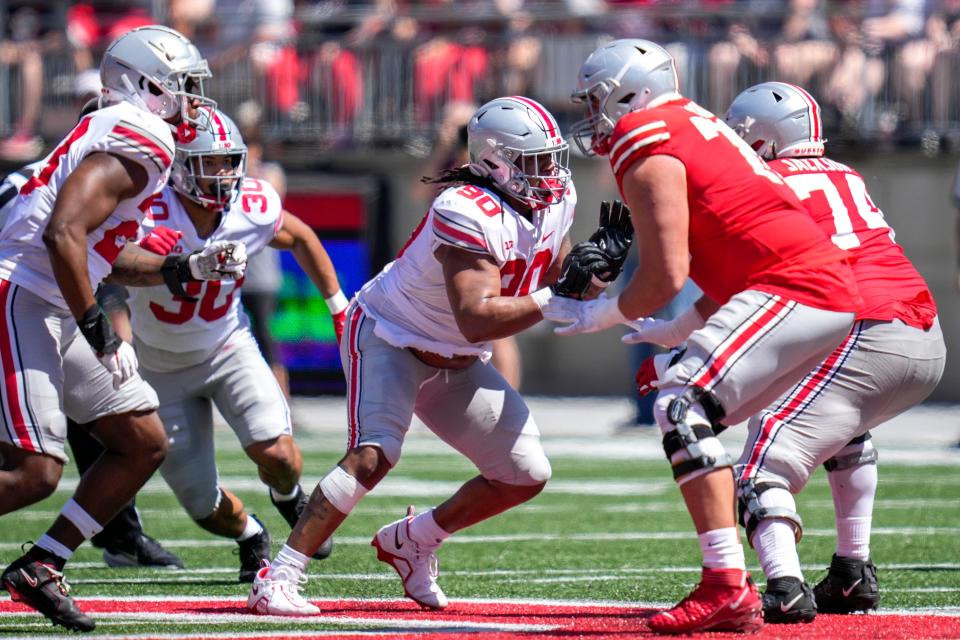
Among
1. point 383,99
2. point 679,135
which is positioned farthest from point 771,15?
point 679,135

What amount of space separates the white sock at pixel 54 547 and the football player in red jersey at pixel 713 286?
5.23ft

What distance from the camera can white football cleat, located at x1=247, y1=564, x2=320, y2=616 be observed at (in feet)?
16.5

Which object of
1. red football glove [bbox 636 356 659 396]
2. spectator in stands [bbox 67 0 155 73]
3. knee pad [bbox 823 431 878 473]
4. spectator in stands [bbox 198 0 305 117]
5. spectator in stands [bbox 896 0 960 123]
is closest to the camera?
red football glove [bbox 636 356 659 396]

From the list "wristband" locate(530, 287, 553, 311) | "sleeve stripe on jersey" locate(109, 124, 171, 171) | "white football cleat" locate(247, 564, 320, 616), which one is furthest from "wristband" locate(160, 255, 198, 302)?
"wristband" locate(530, 287, 553, 311)

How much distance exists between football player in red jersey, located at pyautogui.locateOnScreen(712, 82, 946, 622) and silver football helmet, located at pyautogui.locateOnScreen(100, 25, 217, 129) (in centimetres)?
180

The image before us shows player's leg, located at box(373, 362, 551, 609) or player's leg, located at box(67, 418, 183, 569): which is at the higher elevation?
player's leg, located at box(373, 362, 551, 609)

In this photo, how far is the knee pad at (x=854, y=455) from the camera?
5383 mm

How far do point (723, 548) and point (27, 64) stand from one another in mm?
13015

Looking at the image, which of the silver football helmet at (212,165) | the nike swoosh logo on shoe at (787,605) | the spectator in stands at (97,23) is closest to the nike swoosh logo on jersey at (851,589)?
the nike swoosh logo on shoe at (787,605)

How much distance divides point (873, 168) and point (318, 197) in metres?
4.96

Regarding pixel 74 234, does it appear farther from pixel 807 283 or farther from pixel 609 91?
pixel 807 283

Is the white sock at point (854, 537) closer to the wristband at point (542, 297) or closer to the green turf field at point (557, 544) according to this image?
the green turf field at point (557, 544)

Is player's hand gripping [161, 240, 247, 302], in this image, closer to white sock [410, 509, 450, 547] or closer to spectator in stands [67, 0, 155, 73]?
white sock [410, 509, 450, 547]

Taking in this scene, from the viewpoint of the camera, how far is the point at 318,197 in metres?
15.4
